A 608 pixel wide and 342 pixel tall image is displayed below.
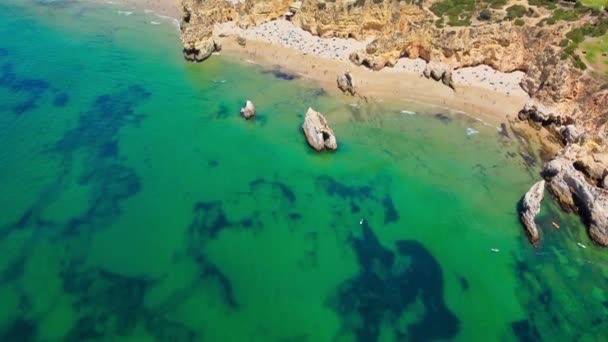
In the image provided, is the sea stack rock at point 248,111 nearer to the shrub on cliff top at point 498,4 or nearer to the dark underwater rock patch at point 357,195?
the dark underwater rock patch at point 357,195

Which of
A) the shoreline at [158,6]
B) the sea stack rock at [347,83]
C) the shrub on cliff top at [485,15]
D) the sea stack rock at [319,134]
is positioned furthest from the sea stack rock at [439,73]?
the shoreline at [158,6]

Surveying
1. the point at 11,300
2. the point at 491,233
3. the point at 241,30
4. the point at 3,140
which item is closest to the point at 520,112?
the point at 491,233

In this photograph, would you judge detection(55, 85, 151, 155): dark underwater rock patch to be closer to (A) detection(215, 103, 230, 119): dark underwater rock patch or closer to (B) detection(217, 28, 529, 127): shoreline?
(A) detection(215, 103, 230, 119): dark underwater rock patch

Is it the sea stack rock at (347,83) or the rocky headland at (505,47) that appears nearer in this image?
the rocky headland at (505,47)

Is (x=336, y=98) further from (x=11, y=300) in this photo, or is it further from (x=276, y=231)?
(x=11, y=300)

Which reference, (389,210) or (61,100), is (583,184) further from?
(61,100)

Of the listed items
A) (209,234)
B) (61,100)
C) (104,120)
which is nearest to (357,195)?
(209,234)
